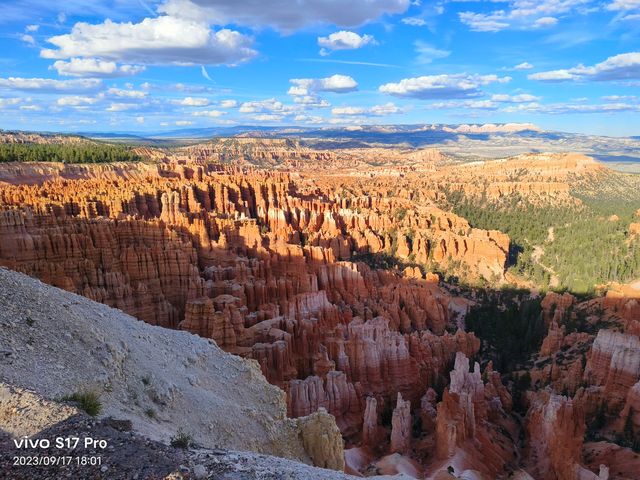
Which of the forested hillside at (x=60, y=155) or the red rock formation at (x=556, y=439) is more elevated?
the forested hillside at (x=60, y=155)

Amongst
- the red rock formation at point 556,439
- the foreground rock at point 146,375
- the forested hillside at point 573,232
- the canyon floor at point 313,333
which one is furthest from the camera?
the forested hillside at point 573,232

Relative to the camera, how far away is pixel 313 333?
25.1 meters

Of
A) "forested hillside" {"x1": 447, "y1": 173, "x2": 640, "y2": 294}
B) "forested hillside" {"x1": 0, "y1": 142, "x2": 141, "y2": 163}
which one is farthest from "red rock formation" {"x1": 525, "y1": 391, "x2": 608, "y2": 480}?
"forested hillside" {"x1": 0, "y1": 142, "x2": 141, "y2": 163}

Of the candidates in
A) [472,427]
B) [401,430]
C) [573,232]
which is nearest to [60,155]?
[401,430]

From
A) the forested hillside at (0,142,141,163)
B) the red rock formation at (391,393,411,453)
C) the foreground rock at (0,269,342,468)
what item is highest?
the forested hillside at (0,142,141,163)

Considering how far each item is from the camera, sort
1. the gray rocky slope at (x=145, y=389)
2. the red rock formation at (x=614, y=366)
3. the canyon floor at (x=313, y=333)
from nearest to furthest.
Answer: the gray rocky slope at (x=145, y=389)
the canyon floor at (x=313, y=333)
the red rock formation at (x=614, y=366)

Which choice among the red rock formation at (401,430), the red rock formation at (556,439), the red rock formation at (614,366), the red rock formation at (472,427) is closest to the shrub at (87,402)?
the red rock formation at (472,427)

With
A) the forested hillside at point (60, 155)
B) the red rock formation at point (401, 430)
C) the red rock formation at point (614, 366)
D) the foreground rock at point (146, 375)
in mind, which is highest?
the forested hillside at point (60, 155)

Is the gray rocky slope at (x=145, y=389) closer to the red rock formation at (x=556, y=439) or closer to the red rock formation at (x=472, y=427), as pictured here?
the red rock formation at (x=472, y=427)

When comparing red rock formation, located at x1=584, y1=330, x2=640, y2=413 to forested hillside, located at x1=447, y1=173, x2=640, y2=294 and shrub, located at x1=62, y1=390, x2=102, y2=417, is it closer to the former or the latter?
forested hillside, located at x1=447, y1=173, x2=640, y2=294

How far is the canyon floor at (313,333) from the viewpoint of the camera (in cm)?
937

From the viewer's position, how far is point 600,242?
6025 centimetres

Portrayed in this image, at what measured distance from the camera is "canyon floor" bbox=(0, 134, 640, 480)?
30.7ft

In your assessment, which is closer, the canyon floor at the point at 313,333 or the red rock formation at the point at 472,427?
the canyon floor at the point at 313,333
